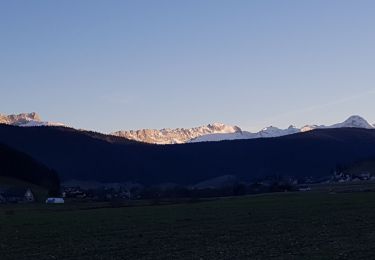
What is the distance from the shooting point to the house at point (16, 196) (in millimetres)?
156125

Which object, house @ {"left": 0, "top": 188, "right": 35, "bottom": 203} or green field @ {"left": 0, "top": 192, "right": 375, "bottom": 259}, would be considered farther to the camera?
house @ {"left": 0, "top": 188, "right": 35, "bottom": 203}

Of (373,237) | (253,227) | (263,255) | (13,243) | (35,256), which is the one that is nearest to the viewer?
(263,255)

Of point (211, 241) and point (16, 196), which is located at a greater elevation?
point (16, 196)

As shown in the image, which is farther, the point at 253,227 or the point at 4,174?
the point at 4,174

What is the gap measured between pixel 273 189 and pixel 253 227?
416 feet

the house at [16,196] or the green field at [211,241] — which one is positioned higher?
the house at [16,196]

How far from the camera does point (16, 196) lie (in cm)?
16288

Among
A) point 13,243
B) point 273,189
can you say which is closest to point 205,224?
point 13,243

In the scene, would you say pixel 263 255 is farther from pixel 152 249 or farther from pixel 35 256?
pixel 35 256

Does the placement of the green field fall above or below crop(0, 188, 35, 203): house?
below

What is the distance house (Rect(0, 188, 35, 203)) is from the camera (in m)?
156

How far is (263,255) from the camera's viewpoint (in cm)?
2733

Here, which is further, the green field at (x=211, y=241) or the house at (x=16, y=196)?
the house at (x=16, y=196)

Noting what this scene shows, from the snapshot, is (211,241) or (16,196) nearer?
(211,241)
